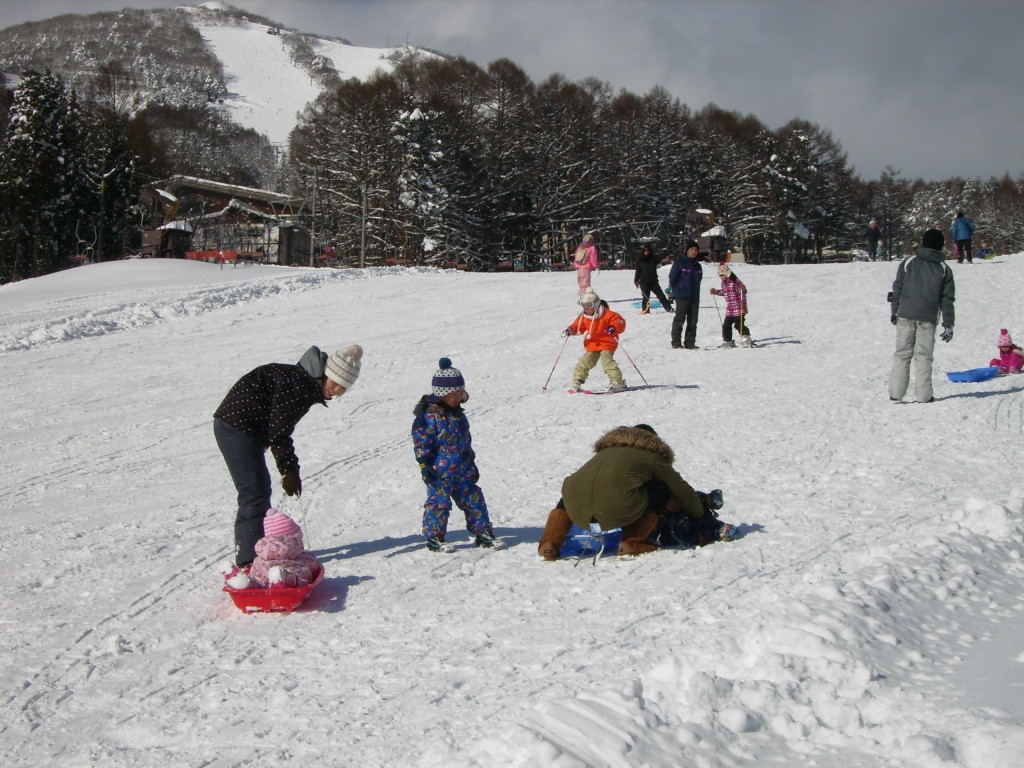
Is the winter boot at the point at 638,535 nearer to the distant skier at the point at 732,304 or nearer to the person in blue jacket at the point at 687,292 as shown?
the person in blue jacket at the point at 687,292

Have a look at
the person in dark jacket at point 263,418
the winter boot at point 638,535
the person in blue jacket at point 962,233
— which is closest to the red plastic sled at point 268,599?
the person in dark jacket at point 263,418

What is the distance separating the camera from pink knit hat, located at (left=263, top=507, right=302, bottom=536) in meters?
5.36

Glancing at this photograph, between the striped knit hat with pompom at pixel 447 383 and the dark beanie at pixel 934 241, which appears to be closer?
the striped knit hat with pompom at pixel 447 383

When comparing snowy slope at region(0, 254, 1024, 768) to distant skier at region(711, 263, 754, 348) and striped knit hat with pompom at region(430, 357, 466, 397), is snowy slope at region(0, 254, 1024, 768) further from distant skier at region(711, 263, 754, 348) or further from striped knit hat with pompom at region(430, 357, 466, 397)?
distant skier at region(711, 263, 754, 348)

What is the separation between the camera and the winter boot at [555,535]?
5863mm

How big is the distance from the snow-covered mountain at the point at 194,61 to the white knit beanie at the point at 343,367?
469 ft

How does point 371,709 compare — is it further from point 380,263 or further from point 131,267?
point 380,263

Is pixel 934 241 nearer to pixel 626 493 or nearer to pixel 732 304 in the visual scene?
pixel 732 304

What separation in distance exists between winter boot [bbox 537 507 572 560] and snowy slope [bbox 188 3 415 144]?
140m

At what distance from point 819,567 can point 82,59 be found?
18584 cm

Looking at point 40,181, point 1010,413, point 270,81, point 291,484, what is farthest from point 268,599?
point 270,81

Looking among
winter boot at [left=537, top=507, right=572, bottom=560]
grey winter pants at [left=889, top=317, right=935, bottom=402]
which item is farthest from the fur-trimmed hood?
grey winter pants at [left=889, top=317, right=935, bottom=402]

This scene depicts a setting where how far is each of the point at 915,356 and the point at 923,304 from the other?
25.3 inches

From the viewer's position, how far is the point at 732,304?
49.7ft
